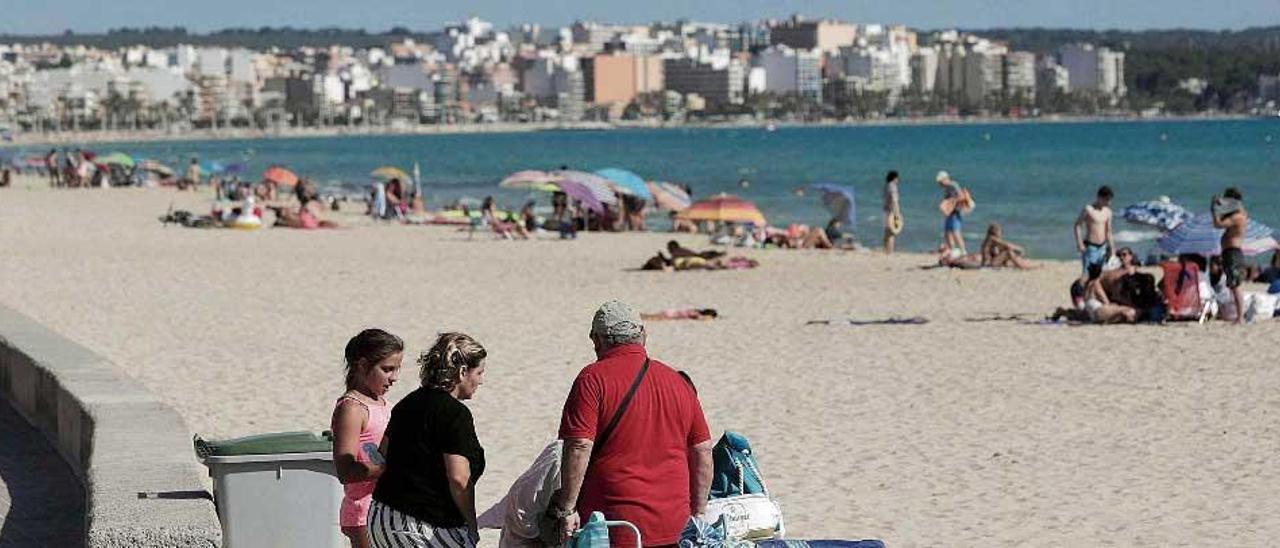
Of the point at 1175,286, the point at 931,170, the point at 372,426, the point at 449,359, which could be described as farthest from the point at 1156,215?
the point at 931,170

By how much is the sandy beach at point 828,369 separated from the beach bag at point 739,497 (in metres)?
1.98

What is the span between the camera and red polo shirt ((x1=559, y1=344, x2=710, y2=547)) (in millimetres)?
4637

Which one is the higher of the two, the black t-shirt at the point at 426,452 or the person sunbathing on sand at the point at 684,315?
the black t-shirt at the point at 426,452

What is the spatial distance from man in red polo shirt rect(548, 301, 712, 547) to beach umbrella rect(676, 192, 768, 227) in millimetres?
24302

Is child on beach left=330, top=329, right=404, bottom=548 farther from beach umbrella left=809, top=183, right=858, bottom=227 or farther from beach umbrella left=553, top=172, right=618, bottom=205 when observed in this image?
beach umbrella left=809, top=183, right=858, bottom=227

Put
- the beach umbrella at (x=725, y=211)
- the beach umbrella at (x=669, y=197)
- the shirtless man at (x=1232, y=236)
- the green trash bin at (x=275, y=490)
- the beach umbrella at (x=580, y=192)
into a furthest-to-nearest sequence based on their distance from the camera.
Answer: the beach umbrella at (x=669, y=197)
the beach umbrella at (x=725, y=211)
the beach umbrella at (x=580, y=192)
the shirtless man at (x=1232, y=236)
the green trash bin at (x=275, y=490)

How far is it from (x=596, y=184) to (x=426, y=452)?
23909 millimetres

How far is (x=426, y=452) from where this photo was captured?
15.4 ft

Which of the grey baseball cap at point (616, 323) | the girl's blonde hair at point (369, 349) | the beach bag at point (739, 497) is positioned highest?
the grey baseball cap at point (616, 323)

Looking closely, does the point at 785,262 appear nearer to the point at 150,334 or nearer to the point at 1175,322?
the point at 1175,322

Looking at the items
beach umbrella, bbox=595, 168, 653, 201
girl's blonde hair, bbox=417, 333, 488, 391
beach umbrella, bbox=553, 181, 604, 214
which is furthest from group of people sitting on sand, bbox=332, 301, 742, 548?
beach umbrella, bbox=595, 168, 653, 201

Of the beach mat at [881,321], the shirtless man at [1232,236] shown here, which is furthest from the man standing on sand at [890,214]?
the shirtless man at [1232,236]

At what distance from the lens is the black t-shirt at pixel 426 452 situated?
4637mm

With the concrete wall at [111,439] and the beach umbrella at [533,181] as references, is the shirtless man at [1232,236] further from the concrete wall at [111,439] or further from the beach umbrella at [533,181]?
the beach umbrella at [533,181]
